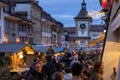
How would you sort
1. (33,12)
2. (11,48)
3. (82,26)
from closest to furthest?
1. (11,48)
2. (33,12)
3. (82,26)

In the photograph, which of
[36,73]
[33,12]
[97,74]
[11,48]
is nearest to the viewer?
[97,74]

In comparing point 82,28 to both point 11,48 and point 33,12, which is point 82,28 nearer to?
point 33,12

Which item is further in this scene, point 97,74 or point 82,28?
point 82,28

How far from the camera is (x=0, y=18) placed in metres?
56.7

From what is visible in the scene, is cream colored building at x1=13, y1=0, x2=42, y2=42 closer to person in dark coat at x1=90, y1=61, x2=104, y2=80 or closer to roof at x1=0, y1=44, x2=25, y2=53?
roof at x1=0, y1=44, x2=25, y2=53

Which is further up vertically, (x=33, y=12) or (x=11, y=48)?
(x=33, y=12)

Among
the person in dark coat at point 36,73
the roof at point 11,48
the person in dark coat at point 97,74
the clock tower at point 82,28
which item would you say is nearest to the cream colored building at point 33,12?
the roof at point 11,48

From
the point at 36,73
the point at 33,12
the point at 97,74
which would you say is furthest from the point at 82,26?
the point at 97,74

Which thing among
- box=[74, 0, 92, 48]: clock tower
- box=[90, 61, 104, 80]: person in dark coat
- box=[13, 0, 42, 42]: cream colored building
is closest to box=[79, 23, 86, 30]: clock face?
box=[74, 0, 92, 48]: clock tower

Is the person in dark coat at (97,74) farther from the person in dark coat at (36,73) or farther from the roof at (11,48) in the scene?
the roof at (11,48)

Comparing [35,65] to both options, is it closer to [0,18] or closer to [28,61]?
[28,61]

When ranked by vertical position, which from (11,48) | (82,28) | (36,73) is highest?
(82,28)

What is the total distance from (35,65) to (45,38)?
9121cm

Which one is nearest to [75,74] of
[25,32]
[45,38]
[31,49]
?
[31,49]
